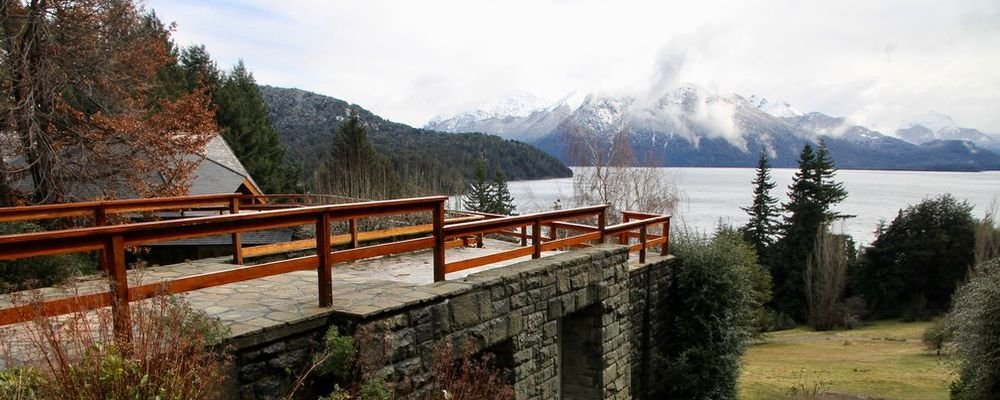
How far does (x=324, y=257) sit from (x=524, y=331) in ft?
8.59

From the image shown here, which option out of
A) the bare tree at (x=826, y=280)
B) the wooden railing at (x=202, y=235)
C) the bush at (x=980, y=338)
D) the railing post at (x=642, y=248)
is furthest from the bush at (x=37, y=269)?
the bare tree at (x=826, y=280)

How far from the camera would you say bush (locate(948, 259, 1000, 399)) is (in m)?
9.44

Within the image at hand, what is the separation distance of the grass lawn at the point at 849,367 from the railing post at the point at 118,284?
10960 mm

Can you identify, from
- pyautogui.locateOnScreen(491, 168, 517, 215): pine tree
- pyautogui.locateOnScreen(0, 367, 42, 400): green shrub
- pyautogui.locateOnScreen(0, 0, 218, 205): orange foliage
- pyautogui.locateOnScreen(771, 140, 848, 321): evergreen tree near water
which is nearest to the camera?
pyautogui.locateOnScreen(0, 367, 42, 400): green shrub

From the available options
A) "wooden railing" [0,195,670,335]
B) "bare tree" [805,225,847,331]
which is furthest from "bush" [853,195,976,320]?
"wooden railing" [0,195,670,335]

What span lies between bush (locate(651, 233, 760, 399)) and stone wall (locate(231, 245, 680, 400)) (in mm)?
545

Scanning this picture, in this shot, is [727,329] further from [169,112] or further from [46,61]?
[46,61]

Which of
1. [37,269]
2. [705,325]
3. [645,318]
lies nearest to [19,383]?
[37,269]

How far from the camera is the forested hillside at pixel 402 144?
49.3 meters

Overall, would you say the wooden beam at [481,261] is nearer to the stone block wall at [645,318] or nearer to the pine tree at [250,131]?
the stone block wall at [645,318]

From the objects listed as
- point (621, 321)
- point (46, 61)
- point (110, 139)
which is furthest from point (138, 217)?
point (621, 321)

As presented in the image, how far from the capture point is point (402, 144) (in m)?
63.2

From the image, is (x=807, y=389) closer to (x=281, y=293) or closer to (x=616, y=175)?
(x=281, y=293)

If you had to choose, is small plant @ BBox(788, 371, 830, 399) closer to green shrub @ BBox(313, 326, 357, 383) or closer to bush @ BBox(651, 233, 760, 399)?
bush @ BBox(651, 233, 760, 399)
